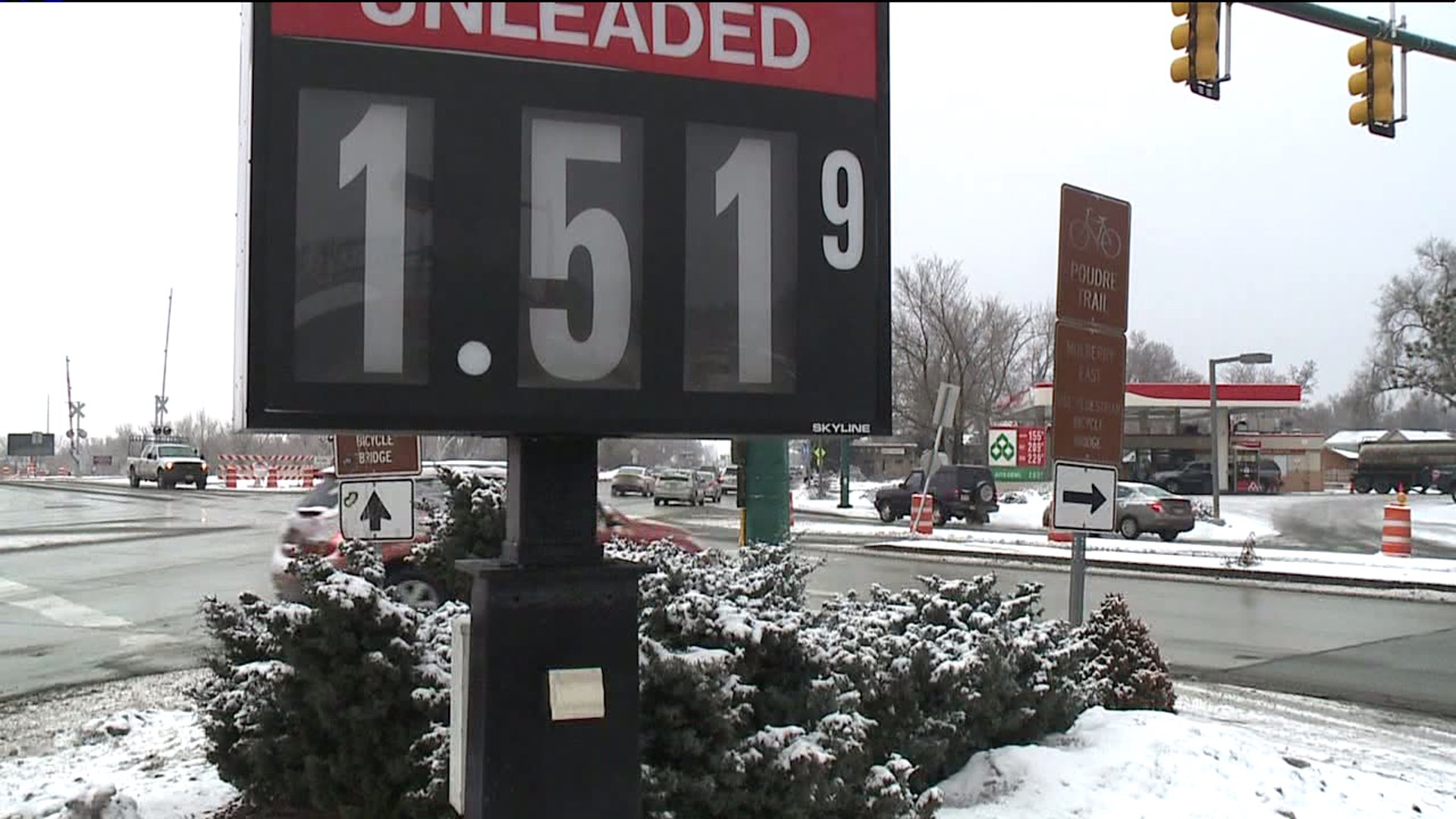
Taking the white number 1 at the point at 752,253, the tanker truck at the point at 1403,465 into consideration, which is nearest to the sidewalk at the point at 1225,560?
the white number 1 at the point at 752,253

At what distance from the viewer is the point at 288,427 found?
2816mm

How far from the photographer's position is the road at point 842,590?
9.84 meters

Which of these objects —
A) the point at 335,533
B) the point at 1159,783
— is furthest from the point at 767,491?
the point at 335,533

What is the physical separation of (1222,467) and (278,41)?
55392 mm

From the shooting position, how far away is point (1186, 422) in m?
57.4

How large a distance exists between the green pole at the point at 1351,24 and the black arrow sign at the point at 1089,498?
541cm

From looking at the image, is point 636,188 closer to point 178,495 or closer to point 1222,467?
point 178,495

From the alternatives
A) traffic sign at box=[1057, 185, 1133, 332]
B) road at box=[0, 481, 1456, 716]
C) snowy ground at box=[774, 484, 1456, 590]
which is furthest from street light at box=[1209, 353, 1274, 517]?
traffic sign at box=[1057, 185, 1133, 332]

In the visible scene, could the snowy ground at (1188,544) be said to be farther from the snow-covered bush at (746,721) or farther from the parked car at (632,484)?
the snow-covered bush at (746,721)

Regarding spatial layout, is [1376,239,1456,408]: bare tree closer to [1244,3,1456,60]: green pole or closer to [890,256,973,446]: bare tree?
[890,256,973,446]: bare tree

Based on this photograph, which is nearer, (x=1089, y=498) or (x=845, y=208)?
(x=845, y=208)

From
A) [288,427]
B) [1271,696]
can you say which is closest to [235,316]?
[288,427]

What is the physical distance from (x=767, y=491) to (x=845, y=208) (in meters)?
5.00

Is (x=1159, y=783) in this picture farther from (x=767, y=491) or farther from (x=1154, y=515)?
(x=1154, y=515)
